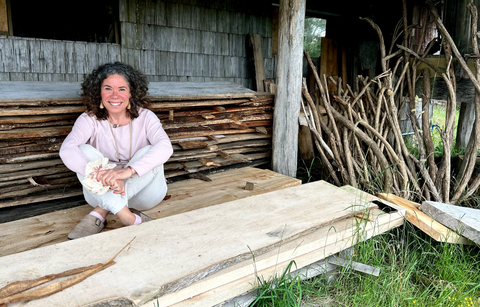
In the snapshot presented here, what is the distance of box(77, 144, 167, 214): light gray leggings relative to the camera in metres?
2.94

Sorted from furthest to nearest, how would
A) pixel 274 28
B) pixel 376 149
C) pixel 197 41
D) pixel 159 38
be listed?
pixel 274 28 → pixel 197 41 → pixel 159 38 → pixel 376 149

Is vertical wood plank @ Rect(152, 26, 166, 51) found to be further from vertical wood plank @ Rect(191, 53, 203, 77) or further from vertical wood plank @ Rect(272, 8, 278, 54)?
vertical wood plank @ Rect(272, 8, 278, 54)

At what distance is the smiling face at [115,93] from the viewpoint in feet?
10.6

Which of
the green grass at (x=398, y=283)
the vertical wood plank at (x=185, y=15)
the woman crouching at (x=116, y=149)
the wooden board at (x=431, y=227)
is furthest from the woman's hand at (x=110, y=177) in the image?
the vertical wood plank at (x=185, y=15)

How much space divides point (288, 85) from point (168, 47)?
3.02 metres

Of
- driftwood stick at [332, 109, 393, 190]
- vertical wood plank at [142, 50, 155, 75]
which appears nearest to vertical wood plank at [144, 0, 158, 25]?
vertical wood plank at [142, 50, 155, 75]

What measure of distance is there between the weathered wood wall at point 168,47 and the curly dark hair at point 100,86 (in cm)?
283

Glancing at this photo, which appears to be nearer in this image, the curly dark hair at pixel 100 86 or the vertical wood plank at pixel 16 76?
the curly dark hair at pixel 100 86

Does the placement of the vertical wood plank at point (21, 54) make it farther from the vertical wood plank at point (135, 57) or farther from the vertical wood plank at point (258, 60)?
the vertical wood plank at point (258, 60)

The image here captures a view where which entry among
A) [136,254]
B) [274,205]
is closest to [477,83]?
[274,205]

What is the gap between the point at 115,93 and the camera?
10.6 ft

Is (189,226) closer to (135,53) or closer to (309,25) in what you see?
(135,53)

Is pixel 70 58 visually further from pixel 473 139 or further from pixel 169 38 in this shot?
pixel 473 139

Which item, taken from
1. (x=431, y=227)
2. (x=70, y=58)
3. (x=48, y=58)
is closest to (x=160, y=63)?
(x=70, y=58)
